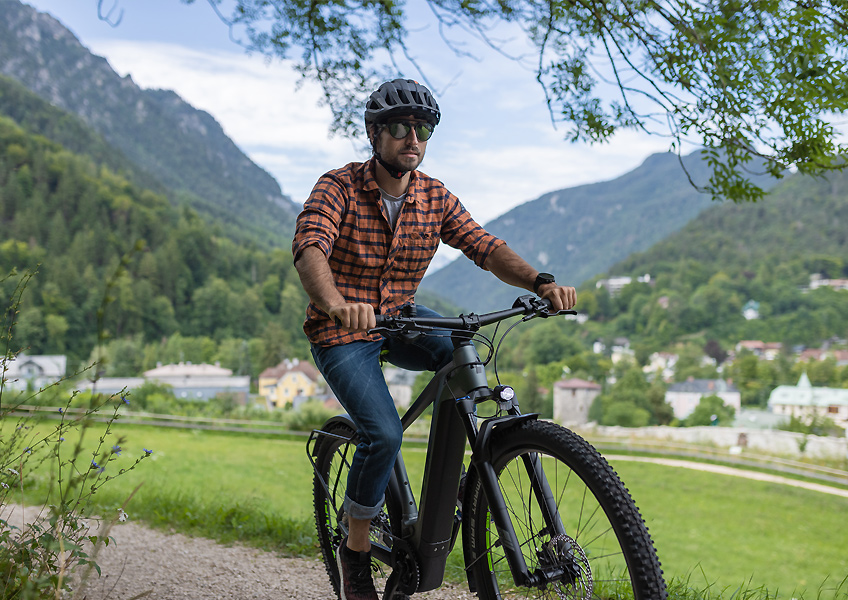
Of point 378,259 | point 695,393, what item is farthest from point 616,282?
point 378,259

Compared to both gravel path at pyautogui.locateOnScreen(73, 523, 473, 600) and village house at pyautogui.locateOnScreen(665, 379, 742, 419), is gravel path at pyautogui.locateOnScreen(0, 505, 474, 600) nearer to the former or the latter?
gravel path at pyautogui.locateOnScreen(73, 523, 473, 600)

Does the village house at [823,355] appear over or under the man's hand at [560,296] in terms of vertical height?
over

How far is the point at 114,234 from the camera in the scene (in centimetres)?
7800

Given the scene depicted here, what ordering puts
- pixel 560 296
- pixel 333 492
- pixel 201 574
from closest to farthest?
pixel 560 296, pixel 333 492, pixel 201 574

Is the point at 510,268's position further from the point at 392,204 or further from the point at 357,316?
the point at 357,316

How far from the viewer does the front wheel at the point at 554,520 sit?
5.76 feet

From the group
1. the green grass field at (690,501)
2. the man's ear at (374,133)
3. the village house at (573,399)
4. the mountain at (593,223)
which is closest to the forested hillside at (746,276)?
the mountain at (593,223)

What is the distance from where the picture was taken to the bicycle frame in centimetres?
205

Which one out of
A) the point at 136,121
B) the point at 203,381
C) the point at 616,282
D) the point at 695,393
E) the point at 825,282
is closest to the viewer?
the point at 203,381

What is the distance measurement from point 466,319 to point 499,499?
0.56m

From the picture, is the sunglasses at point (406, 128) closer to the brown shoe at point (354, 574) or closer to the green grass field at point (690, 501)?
the brown shoe at point (354, 574)

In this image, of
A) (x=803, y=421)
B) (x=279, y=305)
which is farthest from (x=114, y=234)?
(x=803, y=421)

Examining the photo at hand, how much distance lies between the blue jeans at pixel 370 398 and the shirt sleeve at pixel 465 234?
34cm

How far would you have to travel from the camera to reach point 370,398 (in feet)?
7.86
